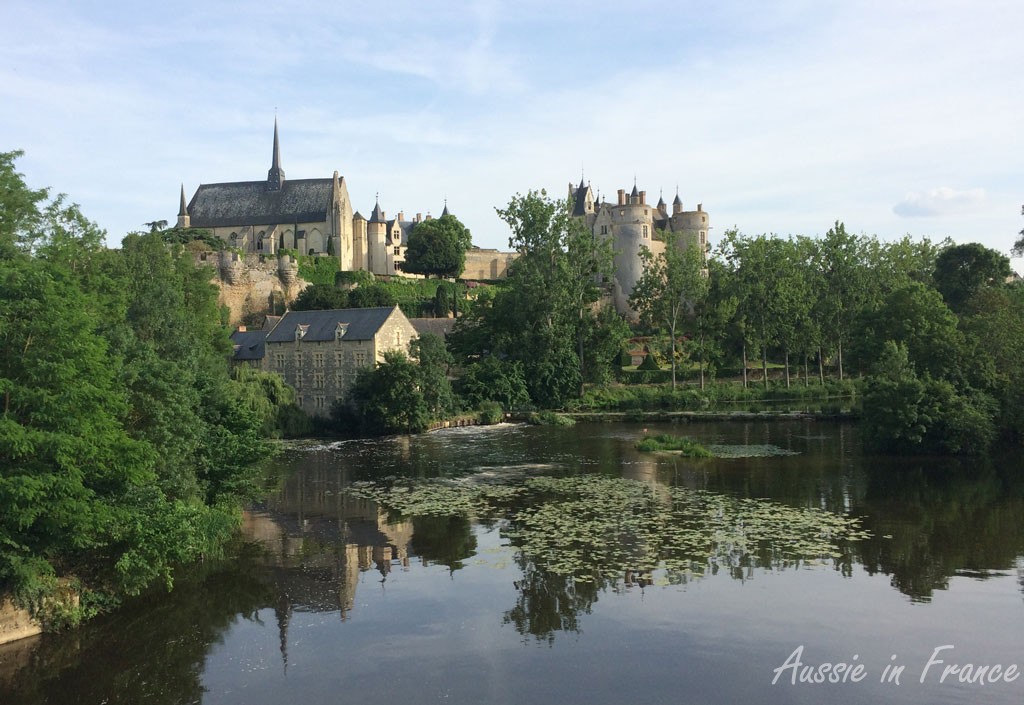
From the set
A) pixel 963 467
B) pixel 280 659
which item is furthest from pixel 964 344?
pixel 280 659

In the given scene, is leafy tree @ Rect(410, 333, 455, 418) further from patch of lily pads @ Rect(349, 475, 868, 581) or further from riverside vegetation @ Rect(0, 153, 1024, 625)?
patch of lily pads @ Rect(349, 475, 868, 581)

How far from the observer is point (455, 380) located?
170 ft

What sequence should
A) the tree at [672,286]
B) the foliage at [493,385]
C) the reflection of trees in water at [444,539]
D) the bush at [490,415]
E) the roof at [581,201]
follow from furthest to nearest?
the roof at [581,201] → the tree at [672,286] → the foliage at [493,385] → the bush at [490,415] → the reflection of trees in water at [444,539]

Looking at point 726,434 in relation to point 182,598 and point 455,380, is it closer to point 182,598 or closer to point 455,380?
point 455,380

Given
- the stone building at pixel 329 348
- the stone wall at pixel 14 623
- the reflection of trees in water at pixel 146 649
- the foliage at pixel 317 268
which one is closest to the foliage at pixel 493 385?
the stone building at pixel 329 348

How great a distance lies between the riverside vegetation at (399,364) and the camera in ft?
54.0

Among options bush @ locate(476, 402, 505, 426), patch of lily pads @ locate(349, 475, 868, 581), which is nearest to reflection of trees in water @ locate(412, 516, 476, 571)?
patch of lily pads @ locate(349, 475, 868, 581)

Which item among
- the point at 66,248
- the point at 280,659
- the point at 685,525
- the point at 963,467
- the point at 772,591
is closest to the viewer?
the point at 280,659

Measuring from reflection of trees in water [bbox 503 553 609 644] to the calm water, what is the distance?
0.05 metres

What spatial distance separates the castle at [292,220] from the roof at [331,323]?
96.6 ft

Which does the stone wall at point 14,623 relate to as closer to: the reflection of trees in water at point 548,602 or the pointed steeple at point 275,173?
the reflection of trees in water at point 548,602

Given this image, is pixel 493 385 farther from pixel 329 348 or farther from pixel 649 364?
pixel 649 364

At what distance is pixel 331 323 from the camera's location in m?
49.2

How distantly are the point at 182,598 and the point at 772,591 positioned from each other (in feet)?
38.1
